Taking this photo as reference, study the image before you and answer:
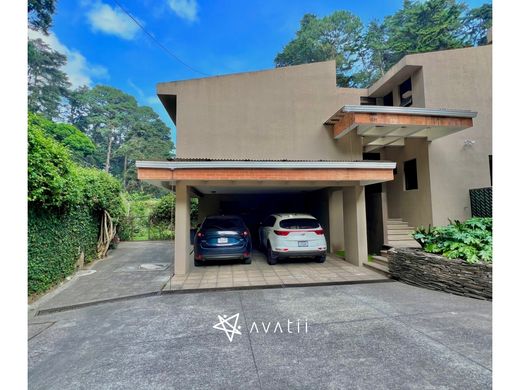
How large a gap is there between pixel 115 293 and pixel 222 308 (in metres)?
2.64

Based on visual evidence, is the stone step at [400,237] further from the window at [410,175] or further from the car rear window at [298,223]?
the car rear window at [298,223]

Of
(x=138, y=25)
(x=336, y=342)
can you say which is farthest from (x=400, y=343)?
(x=138, y=25)

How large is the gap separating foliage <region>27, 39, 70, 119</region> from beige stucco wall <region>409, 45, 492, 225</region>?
126ft

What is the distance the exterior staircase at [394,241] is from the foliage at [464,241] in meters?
1.29

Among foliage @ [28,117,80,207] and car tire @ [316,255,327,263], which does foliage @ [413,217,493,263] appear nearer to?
car tire @ [316,255,327,263]

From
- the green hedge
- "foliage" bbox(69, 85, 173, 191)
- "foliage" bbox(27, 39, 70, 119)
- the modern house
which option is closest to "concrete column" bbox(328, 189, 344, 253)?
the modern house

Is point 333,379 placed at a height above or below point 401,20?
below

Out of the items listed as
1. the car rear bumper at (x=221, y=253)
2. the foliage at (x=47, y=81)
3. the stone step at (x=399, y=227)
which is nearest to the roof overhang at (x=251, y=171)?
the car rear bumper at (x=221, y=253)

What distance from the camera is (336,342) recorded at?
10.2 ft

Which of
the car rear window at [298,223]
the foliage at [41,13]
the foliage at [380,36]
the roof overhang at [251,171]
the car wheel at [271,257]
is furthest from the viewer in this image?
the foliage at [380,36]

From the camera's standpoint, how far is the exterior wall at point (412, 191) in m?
8.75
